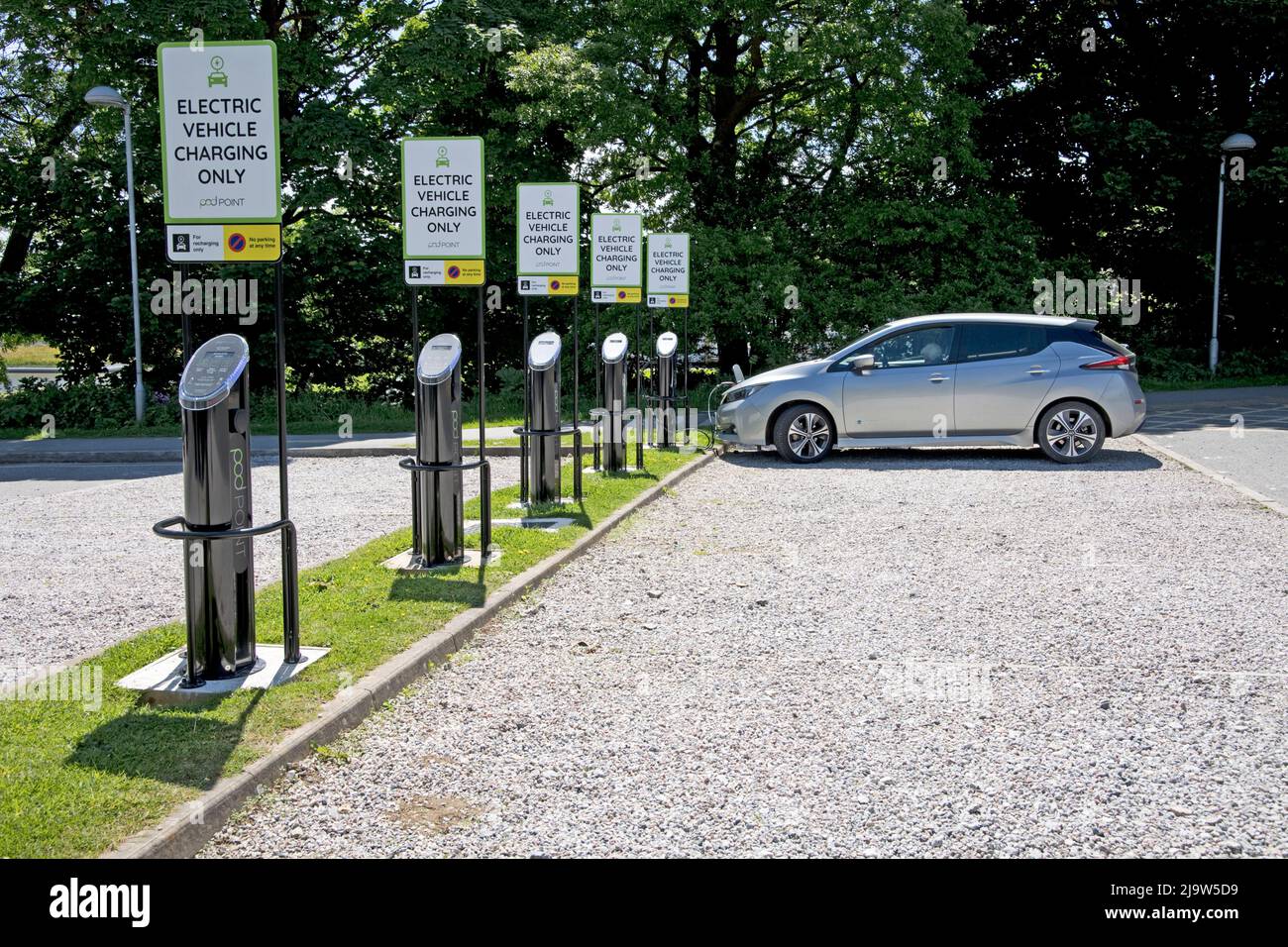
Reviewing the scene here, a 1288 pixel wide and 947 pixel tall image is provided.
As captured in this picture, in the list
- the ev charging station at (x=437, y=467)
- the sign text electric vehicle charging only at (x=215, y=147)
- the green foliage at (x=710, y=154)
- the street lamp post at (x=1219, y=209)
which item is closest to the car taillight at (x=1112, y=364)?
the ev charging station at (x=437, y=467)

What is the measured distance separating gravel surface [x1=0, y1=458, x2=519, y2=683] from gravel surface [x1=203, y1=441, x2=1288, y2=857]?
2022mm

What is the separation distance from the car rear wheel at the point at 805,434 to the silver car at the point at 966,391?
0.04 ft

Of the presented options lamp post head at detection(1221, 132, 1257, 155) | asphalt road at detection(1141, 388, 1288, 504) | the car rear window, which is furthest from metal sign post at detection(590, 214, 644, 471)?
lamp post head at detection(1221, 132, 1257, 155)

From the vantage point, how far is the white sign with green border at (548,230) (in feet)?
36.0

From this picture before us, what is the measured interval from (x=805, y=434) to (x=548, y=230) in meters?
4.93

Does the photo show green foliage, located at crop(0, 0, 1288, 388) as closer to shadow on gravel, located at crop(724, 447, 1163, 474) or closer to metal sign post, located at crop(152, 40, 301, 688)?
shadow on gravel, located at crop(724, 447, 1163, 474)

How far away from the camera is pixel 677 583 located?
7.72 metres

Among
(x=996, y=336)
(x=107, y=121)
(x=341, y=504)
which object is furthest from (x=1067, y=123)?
(x=341, y=504)

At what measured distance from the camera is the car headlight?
1503cm

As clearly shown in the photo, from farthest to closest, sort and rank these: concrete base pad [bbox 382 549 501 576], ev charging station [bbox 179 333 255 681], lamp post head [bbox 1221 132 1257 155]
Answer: lamp post head [bbox 1221 132 1257 155]
concrete base pad [bbox 382 549 501 576]
ev charging station [bbox 179 333 255 681]

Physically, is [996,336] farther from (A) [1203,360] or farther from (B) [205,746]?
(A) [1203,360]

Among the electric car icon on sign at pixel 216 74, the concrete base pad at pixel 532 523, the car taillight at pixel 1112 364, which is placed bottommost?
the concrete base pad at pixel 532 523

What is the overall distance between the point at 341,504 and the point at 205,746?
24.0 ft

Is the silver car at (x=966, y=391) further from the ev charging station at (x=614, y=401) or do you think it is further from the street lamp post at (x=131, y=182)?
the street lamp post at (x=131, y=182)
